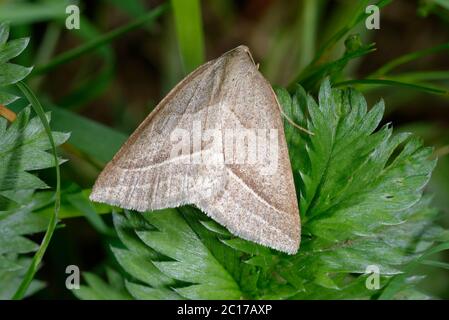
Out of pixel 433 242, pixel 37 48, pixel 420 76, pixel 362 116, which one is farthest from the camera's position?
pixel 37 48

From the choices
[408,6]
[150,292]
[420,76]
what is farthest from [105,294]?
[408,6]

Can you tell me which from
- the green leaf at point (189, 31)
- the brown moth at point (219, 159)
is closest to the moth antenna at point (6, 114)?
the brown moth at point (219, 159)

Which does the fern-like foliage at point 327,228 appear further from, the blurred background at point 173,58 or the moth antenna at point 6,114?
the blurred background at point 173,58

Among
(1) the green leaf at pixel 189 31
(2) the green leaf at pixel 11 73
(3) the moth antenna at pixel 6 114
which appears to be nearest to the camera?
(2) the green leaf at pixel 11 73

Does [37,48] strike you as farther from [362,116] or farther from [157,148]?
[362,116]

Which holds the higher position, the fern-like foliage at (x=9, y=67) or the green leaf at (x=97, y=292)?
the fern-like foliage at (x=9, y=67)

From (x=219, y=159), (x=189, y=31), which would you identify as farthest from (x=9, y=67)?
(x=189, y=31)

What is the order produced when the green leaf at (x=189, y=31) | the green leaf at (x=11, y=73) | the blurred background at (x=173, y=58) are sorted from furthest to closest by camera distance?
the blurred background at (x=173, y=58), the green leaf at (x=189, y=31), the green leaf at (x=11, y=73)
